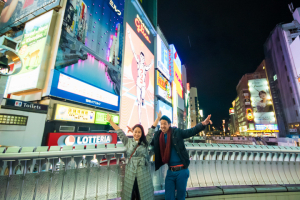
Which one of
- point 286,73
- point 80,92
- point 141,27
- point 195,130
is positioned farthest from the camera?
point 286,73

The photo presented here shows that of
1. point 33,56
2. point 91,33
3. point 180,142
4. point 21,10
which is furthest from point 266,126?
point 21,10

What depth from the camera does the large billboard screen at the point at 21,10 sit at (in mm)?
A: 10578

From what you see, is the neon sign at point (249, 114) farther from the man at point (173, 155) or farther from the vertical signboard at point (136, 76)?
the man at point (173, 155)

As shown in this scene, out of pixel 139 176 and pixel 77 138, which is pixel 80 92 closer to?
pixel 77 138

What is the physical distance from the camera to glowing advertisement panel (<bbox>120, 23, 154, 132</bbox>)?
16.2 meters

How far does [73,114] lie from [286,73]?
2124 inches

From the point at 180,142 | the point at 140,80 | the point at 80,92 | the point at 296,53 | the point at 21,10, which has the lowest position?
the point at 180,142

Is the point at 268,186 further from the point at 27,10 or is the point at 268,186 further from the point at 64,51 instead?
the point at 27,10

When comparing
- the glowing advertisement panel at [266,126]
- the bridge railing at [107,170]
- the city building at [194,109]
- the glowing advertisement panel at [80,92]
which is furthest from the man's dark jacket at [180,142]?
the city building at [194,109]

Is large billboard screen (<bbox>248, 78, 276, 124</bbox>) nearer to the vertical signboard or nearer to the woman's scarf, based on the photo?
the vertical signboard

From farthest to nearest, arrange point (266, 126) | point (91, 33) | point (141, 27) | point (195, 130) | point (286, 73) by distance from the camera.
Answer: point (266, 126) → point (286, 73) → point (141, 27) → point (91, 33) → point (195, 130)

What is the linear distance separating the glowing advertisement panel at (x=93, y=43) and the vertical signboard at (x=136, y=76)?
1.69 meters

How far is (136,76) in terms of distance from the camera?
61.2 feet

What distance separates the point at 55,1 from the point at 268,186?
1527cm
